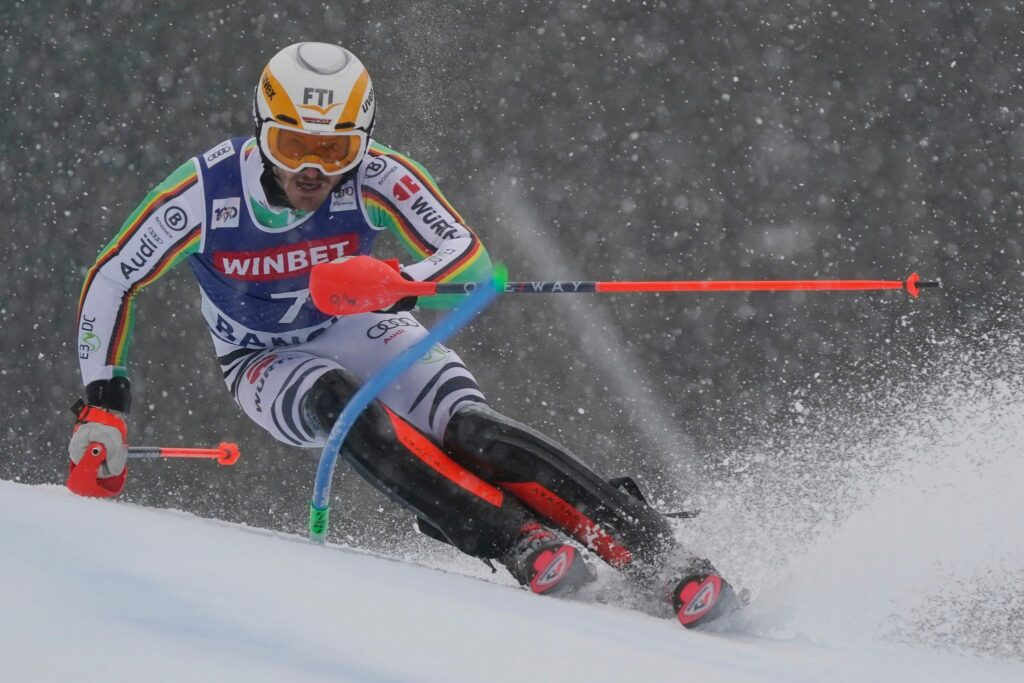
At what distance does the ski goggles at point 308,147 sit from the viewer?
2.50m

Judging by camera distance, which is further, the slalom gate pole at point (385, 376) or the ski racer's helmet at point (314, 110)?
the ski racer's helmet at point (314, 110)

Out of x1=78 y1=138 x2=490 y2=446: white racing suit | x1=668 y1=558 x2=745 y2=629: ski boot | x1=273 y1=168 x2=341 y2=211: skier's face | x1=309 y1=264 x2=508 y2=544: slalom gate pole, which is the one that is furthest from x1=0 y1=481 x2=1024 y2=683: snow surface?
x1=273 y1=168 x2=341 y2=211: skier's face

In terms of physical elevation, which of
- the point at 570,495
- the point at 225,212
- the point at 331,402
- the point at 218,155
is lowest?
the point at 570,495

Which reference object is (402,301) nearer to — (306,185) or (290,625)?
(306,185)

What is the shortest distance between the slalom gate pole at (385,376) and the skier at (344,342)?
5 centimetres

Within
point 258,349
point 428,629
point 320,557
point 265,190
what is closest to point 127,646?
point 428,629

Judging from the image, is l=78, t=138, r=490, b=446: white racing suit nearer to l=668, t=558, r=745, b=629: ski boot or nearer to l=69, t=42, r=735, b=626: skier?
l=69, t=42, r=735, b=626: skier

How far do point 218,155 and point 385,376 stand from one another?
770mm

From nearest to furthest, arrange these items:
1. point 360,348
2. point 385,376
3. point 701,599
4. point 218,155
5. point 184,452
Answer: point 701,599 < point 385,376 < point 218,155 < point 360,348 < point 184,452

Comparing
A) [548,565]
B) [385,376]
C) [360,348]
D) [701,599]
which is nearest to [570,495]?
[548,565]

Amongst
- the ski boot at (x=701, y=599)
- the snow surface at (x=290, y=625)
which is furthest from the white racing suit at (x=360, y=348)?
the snow surface at (x=290, y=625)

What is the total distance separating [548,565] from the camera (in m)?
2.30

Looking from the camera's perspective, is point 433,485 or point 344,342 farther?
point 344,342

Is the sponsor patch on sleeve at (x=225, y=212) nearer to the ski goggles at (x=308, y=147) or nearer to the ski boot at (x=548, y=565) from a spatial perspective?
the ski goggles at (x=308, y=147)
